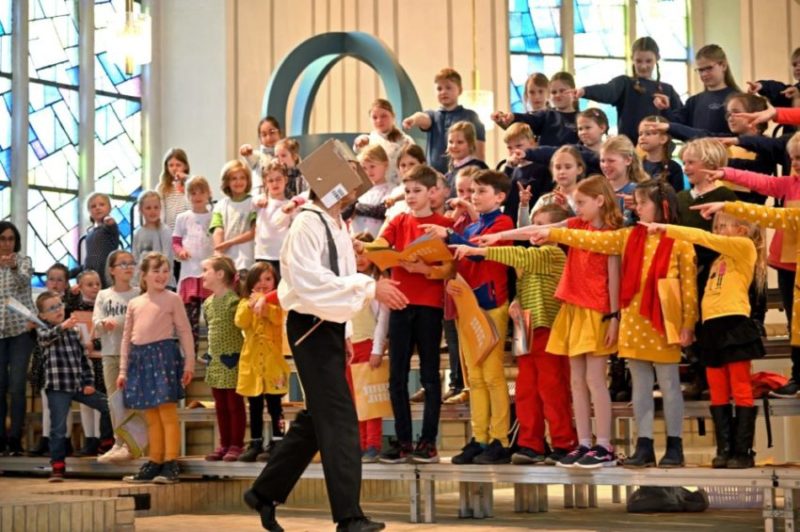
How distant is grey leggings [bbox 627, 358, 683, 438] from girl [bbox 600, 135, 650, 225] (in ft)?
3.27

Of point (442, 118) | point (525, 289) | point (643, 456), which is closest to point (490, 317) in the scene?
point (525, 289)

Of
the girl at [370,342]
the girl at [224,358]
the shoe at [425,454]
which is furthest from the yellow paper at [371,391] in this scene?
the girl at [224,358]

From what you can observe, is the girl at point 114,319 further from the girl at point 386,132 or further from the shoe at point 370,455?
the girl at point 386,132

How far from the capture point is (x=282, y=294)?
6492 millimetres

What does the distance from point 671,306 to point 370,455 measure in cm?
198

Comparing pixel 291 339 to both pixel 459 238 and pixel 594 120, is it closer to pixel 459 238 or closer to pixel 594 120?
pixel 459 238

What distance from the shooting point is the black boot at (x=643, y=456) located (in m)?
7.03

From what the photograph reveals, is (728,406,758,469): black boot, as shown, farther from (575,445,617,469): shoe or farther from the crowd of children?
(575,445,617,469): shoe

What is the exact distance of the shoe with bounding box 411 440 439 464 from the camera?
7.72 m

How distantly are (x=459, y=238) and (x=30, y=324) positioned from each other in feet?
11.8

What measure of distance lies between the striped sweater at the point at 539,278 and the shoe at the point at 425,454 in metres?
0.87

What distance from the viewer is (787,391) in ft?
23.6

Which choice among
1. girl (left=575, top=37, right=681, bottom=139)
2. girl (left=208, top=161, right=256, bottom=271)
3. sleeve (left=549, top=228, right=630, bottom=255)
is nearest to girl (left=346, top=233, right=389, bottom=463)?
sleeve (left=549, top=228, right=630, bottom=255)

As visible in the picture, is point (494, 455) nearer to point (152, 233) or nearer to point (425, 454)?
point (425, 454)
